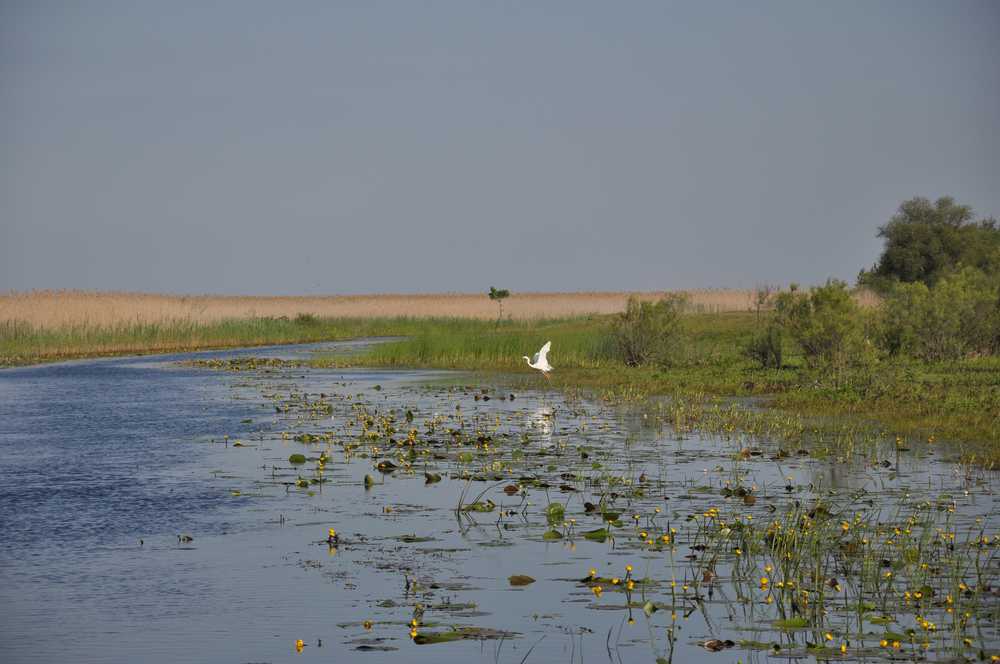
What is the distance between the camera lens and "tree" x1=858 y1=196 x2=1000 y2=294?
69.8 meters

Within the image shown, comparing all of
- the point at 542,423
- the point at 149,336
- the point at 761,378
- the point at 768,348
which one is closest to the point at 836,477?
the point at 542,423

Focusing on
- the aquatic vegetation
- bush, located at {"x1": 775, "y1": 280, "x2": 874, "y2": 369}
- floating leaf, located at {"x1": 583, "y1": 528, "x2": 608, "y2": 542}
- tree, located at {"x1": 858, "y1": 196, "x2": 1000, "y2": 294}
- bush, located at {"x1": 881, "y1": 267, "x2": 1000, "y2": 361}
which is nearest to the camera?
the aquatic vegetation

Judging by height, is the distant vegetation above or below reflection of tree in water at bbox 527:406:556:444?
above

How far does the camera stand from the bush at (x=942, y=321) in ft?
111

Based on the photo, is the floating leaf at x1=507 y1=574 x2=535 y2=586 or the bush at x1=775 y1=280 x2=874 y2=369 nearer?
the floating leaf at x1=507 y1=574 x2=535 y2=586

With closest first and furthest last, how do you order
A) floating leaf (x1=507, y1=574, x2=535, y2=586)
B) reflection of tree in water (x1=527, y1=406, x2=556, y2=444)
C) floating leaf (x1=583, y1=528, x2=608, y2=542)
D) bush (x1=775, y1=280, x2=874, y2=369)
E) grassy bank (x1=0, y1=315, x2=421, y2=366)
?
floating leaf (x1=507, y1=574, x2=535, y2=586), floating leaf (x1=583, y1=528, x2=608, y2=542), reflection of tree in water (x1=527, y1=406, x2=556, y2=444), bush (x1=775, y1=280, x2=874, y2=369), grassy bank (x1=0, y1=315, x2=421, y2=366)

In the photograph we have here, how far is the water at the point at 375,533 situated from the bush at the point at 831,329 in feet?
27.1

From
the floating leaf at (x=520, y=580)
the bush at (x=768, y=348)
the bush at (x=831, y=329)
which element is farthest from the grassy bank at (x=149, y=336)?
the floating leaf at (x=520, y=580)

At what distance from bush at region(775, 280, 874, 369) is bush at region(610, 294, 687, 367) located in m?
5.53

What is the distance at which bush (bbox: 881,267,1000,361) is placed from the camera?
33.7m

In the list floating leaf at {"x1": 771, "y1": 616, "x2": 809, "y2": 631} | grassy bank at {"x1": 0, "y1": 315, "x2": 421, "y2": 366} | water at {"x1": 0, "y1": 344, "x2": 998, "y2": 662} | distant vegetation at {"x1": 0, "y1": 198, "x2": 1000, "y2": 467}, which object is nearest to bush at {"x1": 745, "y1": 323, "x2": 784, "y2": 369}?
distant vegetation at {"x1": 0, "y1": 198, "x2": 1000, "y2": 467}

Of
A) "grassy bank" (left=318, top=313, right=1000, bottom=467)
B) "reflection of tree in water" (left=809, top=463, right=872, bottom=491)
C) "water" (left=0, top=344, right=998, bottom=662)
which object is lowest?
"water" (left=0, top=344, right=998, bottom=662)

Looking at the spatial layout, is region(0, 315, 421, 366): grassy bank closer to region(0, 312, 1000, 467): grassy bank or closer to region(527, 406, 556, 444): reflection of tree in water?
region(0, 312, 1000, 467): grassy bank

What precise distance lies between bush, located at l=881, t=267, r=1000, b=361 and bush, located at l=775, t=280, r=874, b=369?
145 inches
